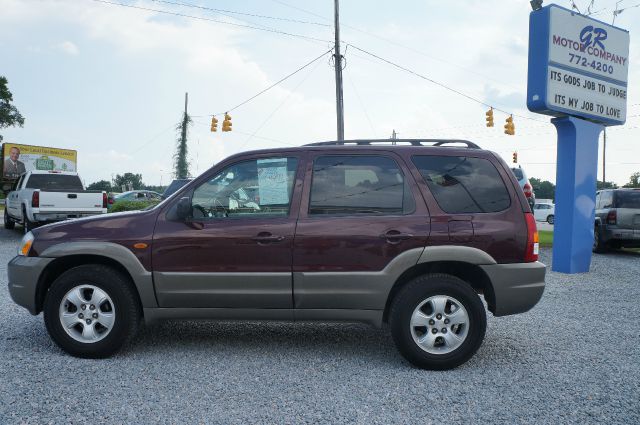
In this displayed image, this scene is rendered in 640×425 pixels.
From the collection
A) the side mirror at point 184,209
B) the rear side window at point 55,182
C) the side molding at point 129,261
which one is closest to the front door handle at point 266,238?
the side mirror at point 184,209

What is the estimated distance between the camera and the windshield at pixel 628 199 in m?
13.2

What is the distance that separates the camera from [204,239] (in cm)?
452

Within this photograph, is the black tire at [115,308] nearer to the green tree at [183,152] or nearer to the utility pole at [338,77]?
the utility pole at [338,77]

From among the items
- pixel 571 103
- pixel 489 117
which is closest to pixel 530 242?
pixel 571 103

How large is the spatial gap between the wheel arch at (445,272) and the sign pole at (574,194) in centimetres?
720

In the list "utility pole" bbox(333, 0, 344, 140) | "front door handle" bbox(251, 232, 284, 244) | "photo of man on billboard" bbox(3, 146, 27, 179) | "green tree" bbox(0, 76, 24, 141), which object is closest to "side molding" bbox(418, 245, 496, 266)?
"front door handle" bbox(251, 232, 284, 244)

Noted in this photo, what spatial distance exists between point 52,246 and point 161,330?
1.47 metres

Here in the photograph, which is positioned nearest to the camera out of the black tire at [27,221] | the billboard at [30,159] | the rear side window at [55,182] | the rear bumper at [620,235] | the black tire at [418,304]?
the black tire at [418,304]

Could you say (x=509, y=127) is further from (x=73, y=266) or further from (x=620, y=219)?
(x=73, y=266)

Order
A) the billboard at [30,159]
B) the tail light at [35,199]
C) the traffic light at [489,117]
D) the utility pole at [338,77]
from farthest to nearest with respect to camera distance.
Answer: the billboard at [30,159] → the traffic light at [489,117] → the utility pole at [338,77] → the tail light at [35,199]

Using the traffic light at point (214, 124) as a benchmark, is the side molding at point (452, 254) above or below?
below

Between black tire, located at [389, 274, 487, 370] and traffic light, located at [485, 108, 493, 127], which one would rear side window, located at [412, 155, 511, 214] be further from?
traffic light, located at [485, 108, 493, 127]

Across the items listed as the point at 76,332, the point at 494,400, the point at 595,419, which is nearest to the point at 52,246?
the point at 76,332

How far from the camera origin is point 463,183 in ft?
15.1
